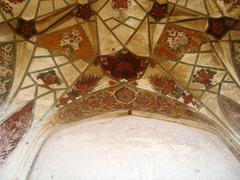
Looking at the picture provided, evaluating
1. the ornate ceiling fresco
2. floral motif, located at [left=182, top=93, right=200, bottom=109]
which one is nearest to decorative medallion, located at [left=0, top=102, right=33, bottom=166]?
the ornate ceiling fresco

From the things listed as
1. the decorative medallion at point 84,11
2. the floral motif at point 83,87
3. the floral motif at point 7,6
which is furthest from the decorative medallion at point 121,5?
the floral motif at point 7,6

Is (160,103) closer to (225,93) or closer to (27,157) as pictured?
(225,93)

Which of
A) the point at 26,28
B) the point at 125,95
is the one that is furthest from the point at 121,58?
the point at 26,28

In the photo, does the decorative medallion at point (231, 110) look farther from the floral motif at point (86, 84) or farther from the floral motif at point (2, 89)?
the floral motif at point (2, 89)

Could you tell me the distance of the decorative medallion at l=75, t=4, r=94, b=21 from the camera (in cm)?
697

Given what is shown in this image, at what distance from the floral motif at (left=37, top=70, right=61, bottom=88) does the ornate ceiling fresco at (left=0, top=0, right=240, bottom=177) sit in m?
0.01

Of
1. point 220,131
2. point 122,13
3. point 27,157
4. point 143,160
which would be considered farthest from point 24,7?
point 220,131

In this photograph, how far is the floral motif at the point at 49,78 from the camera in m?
6.95

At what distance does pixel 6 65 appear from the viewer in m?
6.79

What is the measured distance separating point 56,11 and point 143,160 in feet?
7.39

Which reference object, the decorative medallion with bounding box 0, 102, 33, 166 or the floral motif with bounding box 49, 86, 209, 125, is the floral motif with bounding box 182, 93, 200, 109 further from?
the decorative medallion with bounding box 0, 102, 33, 166

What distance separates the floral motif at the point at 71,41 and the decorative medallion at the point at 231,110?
2.02 metres

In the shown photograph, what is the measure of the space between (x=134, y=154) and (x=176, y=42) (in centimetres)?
165

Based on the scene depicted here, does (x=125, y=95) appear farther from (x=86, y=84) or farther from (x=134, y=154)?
(x=134, y=154)
